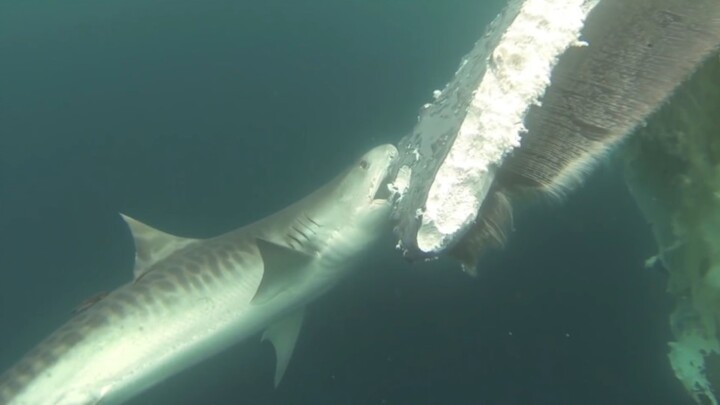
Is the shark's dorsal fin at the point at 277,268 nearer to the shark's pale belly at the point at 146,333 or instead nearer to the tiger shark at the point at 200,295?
the tiger shark at the point at 200,295

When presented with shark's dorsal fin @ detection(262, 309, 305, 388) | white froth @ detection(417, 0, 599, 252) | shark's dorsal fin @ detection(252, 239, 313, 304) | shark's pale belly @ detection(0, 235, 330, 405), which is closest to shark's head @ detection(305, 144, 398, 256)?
shark's dorsal fin @ detection(252, 239, 313, 304)

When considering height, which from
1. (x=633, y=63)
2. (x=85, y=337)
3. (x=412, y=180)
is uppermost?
(x=633, y=63)

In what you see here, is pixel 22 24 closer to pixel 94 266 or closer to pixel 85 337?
pixel 94 266

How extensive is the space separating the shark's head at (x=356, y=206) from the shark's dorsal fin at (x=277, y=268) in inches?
16.5

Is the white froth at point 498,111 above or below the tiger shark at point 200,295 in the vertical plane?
above

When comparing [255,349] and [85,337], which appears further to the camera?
[255,349]

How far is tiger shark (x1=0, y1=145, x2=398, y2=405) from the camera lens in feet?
20.0

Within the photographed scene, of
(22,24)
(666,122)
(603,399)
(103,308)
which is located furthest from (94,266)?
(22,24)

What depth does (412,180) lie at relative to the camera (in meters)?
4.01

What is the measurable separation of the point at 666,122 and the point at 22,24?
41.2 metres

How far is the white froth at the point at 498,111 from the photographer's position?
9.84 ft

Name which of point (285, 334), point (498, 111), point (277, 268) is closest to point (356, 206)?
point (277, 268)

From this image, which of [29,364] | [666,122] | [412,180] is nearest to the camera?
[412,180]

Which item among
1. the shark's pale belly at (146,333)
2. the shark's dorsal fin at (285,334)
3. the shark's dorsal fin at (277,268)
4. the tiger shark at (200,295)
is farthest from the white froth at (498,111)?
the shark's dorsal fin at (285,334)
